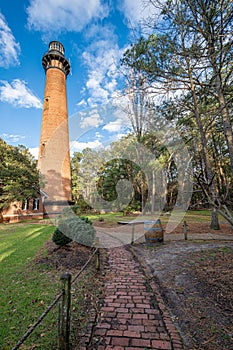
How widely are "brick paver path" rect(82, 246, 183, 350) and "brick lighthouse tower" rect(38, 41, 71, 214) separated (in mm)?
14555

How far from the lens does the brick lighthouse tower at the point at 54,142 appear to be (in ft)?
56.4

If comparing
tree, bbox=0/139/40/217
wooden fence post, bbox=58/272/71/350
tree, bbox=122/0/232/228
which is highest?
tree, bbox=122/0/232/228

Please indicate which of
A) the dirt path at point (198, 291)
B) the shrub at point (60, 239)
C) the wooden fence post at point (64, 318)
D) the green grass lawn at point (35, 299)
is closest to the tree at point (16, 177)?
the green grass lawn at point (35, 299)

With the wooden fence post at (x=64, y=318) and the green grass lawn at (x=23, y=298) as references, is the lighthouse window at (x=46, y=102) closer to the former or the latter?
the green grass lawn at (x=23, y=298)

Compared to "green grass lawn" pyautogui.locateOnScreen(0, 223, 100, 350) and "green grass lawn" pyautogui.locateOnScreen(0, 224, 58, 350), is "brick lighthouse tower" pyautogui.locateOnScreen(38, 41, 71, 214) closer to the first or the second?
"green grass lawn" pyautogui.locateOnScreen(0, 224, 58, 350)

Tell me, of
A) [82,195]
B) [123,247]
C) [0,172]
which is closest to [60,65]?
[0,172]

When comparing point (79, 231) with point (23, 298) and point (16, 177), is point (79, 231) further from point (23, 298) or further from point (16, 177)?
point (16, 177)

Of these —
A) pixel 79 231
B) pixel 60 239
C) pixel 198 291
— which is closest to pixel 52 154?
pixel 79 231

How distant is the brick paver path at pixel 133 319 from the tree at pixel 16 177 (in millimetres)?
13655

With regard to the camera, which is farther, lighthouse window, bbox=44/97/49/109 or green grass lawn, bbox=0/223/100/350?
lighthouse window, bbox=44/97/49/109

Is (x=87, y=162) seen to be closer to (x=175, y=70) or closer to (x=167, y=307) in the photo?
(x=175, y=70)

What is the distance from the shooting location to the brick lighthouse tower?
17.2 m

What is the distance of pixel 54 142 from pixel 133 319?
17.5 m

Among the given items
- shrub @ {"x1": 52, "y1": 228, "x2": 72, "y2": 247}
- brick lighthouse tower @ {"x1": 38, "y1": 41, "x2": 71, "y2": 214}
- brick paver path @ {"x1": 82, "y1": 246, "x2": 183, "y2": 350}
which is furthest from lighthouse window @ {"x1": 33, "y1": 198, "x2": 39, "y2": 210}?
brick paver path @ {"x1": 82, "y1": 246, "x2": 183, "y2": 350}
